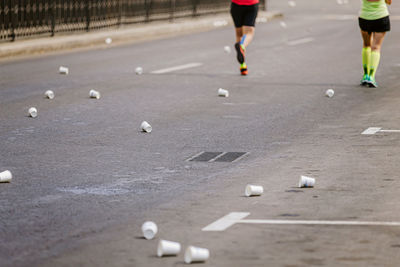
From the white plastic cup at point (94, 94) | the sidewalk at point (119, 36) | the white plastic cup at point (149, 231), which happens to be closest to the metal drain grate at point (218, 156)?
the white plastic cup at point (149, 231)

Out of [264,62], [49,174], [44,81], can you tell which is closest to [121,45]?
[264,62]

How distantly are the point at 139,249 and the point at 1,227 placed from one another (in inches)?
45.7

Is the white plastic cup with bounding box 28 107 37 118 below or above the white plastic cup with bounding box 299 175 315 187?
below

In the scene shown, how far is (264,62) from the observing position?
2012cm

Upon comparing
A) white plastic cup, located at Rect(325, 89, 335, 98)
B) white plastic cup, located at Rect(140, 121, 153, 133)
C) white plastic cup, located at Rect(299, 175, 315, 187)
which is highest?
white plastic cup, located at Rect(299, 175, 315, 187)

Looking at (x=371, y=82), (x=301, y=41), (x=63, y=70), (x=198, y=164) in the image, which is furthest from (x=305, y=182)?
→ (x=301, y=41)

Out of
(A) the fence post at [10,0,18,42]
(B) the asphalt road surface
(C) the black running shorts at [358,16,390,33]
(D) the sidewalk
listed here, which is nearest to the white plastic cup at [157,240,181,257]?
(B) the asphalt road surface

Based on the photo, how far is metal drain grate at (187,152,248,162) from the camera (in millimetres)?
9958

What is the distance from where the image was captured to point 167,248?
6281mm

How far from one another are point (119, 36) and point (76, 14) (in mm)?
1185

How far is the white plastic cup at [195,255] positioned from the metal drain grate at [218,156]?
3777mm

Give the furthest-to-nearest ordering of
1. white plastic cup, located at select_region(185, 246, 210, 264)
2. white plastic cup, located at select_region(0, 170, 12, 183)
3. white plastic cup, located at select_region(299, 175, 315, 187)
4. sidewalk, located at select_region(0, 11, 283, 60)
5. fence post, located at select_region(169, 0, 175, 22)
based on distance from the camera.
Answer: fence post, located at select_region(169, 0, 175, 22) < sidewalk, located at select_region(0, 11, 283, 60) < white plastic cup, located at select_region(0, 170, 12, 183) < white plastic cup, located at select_region(299, 175, 315, 187) < white plastic cup, located at select_region(185, 246, 210, 264)

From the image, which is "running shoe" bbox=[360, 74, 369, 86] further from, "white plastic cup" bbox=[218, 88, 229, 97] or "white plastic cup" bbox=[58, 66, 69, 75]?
"white plastic cup" bbox=[58, 66, 69, 75]

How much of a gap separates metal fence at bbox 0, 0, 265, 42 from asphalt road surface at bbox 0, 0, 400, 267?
3.25 meters
